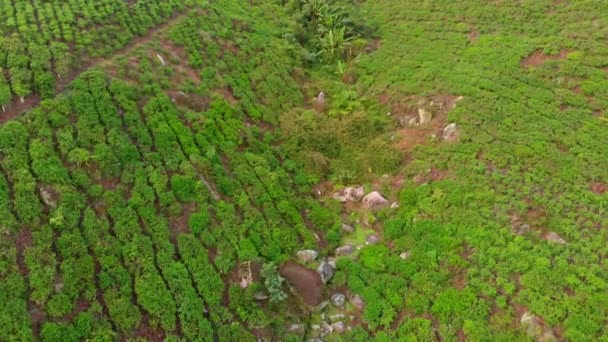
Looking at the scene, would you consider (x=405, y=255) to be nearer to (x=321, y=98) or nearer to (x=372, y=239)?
(x=372, y=239)

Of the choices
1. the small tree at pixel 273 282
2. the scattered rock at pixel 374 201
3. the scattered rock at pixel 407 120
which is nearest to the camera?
the small tree at pixel 273 282

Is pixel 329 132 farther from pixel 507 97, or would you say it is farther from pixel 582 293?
pixel 582 293

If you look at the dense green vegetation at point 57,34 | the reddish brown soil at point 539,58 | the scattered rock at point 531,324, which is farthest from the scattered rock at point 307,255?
the reddish brown soil at point 539,58

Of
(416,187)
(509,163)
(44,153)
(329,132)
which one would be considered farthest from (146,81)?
(509,163)

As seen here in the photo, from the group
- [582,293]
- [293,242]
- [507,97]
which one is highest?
[507,97]

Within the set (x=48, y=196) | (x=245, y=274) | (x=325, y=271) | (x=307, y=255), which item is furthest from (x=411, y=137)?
(x=48, y=196)

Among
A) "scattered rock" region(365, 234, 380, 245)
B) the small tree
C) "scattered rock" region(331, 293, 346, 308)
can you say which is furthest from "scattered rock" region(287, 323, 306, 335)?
"scattered rock" region(365, 234, 380, 245)

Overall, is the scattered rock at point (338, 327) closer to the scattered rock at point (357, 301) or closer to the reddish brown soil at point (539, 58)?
the scattered rock at point (357, 301)
